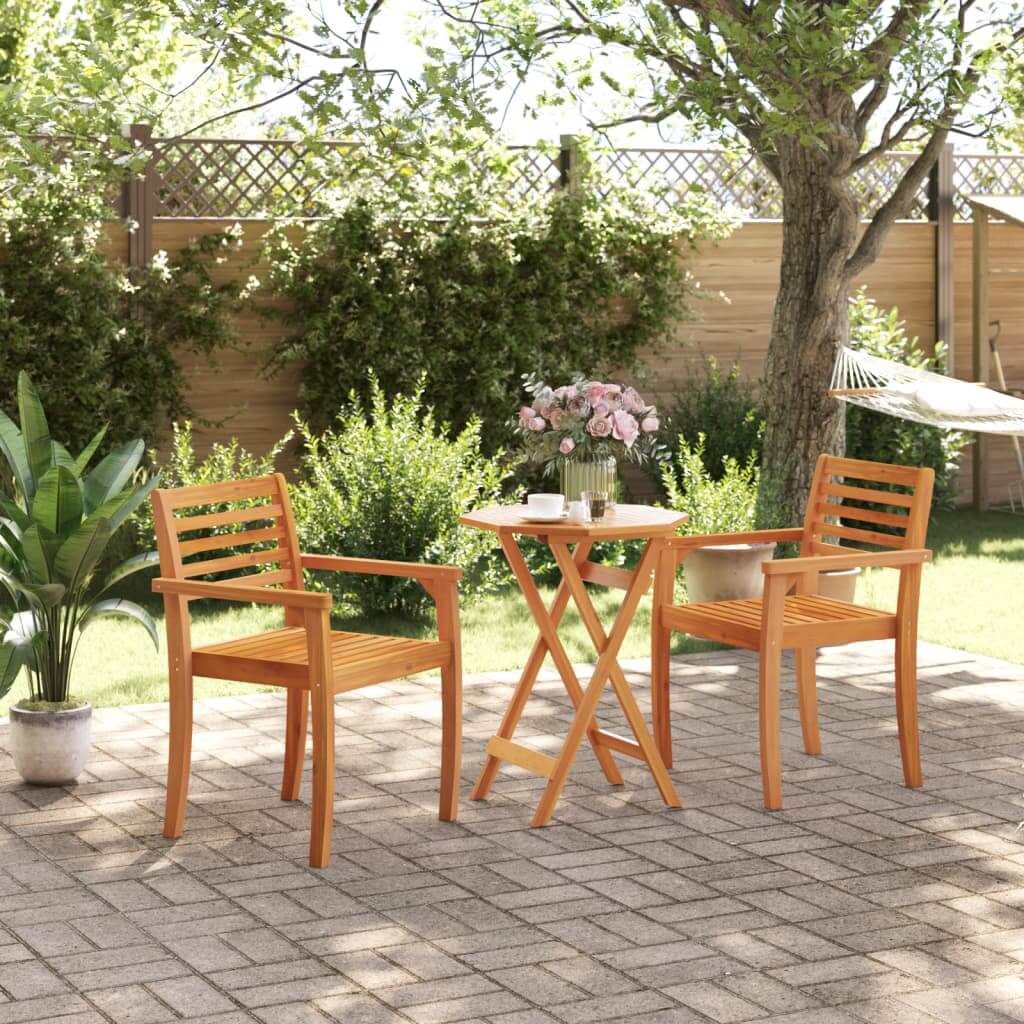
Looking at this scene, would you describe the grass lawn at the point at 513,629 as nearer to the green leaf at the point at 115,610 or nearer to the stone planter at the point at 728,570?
the stone planter at the point at 728,570

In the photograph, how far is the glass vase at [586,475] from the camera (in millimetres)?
4375

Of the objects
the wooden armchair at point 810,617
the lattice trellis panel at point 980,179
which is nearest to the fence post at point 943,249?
the lattice trellis panel at point 980,179

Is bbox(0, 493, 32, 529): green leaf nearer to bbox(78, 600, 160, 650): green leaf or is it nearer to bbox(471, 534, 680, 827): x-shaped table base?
bbox(78, 600, 160, 650): green leaf

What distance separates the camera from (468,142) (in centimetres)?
614

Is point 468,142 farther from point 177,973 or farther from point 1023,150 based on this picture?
point 1023,150

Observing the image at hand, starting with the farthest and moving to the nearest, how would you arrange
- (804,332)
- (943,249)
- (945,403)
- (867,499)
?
(943,249) → (804,332) → (945,403) → (867,499)

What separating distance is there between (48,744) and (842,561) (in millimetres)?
2262

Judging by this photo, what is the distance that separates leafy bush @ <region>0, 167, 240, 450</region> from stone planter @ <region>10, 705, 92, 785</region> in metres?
3.61

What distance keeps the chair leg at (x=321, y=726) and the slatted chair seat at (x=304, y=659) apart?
0.05 metres

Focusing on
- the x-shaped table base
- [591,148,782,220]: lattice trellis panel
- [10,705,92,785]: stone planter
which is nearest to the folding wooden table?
the x-shaped table base

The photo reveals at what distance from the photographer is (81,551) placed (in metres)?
4.26

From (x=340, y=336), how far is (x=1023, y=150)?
14090mm

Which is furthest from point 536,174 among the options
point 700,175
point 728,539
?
point 728,539

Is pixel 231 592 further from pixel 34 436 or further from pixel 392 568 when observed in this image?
pixel 34 436
